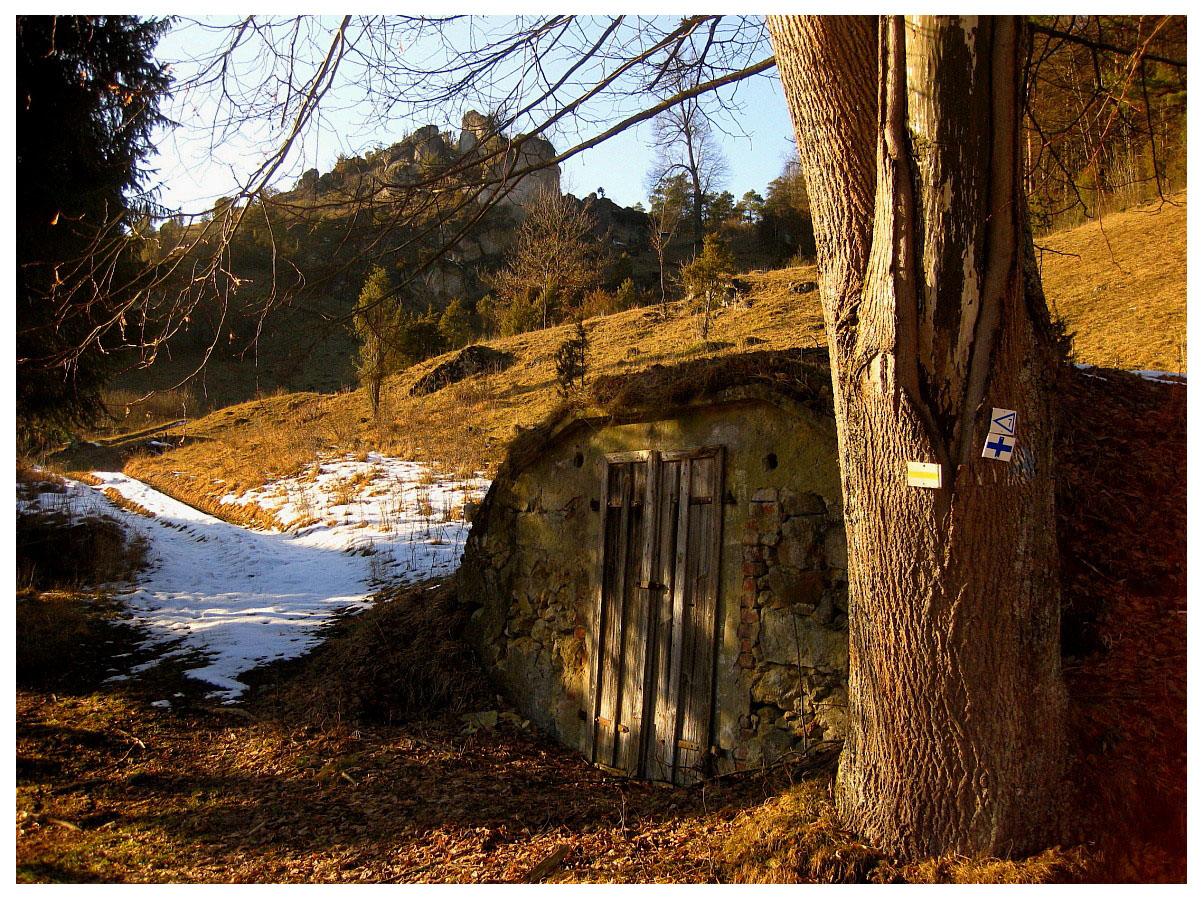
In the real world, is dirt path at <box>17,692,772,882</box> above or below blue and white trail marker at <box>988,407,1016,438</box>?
below

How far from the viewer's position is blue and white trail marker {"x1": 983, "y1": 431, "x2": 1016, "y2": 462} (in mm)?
2875

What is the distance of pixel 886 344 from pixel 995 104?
35.9 inches

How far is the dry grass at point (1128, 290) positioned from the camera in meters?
10.0

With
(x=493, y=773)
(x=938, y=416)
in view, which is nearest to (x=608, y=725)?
(x=493, y=773)

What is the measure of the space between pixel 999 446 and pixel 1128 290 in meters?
13.6

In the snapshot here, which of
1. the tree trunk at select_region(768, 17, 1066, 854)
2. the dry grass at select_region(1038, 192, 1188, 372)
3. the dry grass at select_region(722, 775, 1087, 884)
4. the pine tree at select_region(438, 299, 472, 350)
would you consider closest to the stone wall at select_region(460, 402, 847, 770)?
the dry grass at select_region(722, 775, 1087, 884)

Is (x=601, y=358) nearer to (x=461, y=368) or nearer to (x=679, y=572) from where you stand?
(x=461, y=368)

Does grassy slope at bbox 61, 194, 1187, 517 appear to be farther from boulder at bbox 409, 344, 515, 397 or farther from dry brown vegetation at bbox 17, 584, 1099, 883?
dry brown vegetation at bbox 17, 584, 1099, 883

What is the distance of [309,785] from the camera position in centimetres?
495

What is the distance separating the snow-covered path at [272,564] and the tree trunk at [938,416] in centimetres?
567

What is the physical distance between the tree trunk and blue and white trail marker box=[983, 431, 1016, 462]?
31 millimetres

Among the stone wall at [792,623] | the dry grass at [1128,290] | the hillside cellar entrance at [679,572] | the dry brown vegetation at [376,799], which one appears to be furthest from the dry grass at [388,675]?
the dry grass at [1128,290]

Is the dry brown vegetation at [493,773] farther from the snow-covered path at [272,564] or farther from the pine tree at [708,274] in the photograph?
the pine tree at [708,274]

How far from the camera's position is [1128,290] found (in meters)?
13.6
